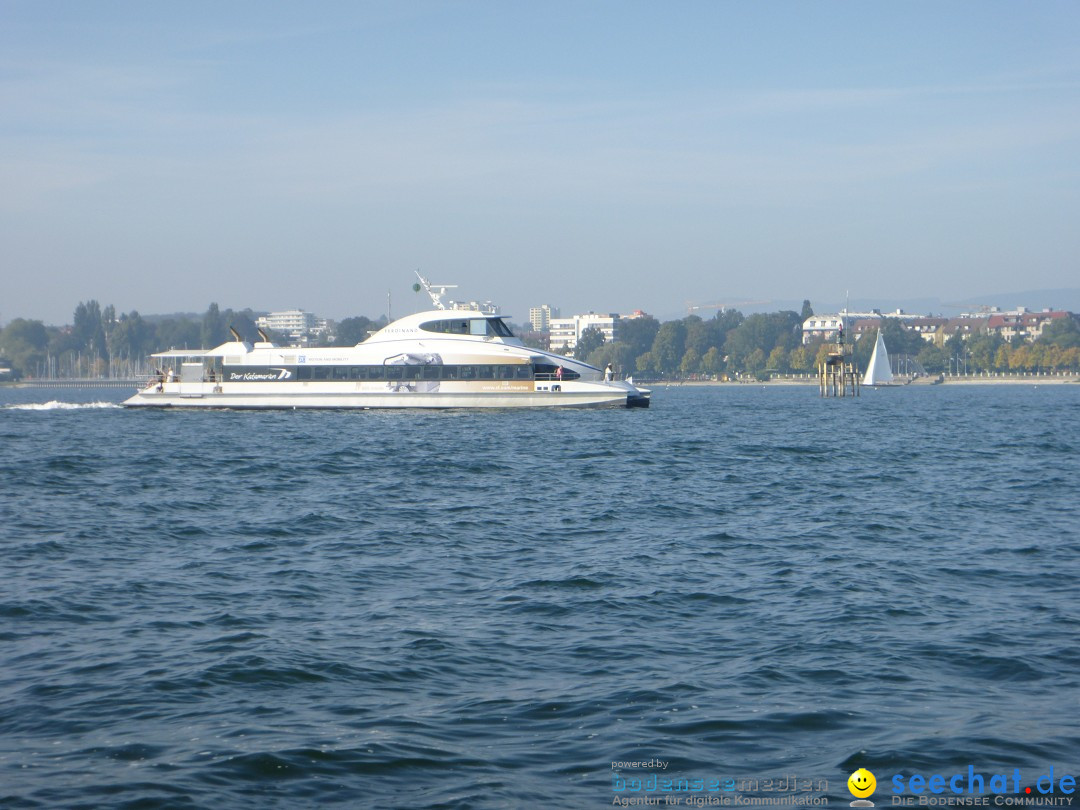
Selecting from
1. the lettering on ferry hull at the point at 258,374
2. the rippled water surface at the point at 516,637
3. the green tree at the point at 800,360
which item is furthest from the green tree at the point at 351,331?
the rippled water surface at the point at 516,637

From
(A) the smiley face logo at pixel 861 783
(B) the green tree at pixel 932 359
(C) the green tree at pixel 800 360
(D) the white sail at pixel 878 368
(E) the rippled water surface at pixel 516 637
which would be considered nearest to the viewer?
(A) the smiley face logo at pixel 861 783

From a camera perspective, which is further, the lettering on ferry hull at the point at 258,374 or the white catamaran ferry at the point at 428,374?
the lettering on ferry hull at the point at 258,374

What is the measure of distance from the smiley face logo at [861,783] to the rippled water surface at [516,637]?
0.32 ft

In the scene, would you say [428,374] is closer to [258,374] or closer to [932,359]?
[258,374]

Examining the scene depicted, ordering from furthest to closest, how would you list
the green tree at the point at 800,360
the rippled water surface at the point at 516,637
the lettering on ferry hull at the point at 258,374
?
the green tree at the point at 800,360 < the lettering on ferry hull at the point at 258,374 < the rippled water surface at the point at 516,637

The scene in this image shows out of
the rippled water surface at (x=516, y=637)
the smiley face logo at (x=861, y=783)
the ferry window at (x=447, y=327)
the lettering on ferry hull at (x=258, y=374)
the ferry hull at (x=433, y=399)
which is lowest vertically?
the smiley face logo at (x=861, y=783)

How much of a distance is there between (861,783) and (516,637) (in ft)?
15.2

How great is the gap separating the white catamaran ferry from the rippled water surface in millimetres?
29720

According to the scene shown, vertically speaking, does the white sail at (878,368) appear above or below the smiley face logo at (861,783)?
above

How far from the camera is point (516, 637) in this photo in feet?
37.8

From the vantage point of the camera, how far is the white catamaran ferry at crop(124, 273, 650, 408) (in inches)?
2215

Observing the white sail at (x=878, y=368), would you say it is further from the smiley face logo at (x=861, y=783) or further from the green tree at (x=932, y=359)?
the smiley face logo at (x=861, y=783)

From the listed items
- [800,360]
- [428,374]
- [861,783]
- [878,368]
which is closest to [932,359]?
[800,360]

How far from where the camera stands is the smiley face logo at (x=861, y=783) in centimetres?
744
